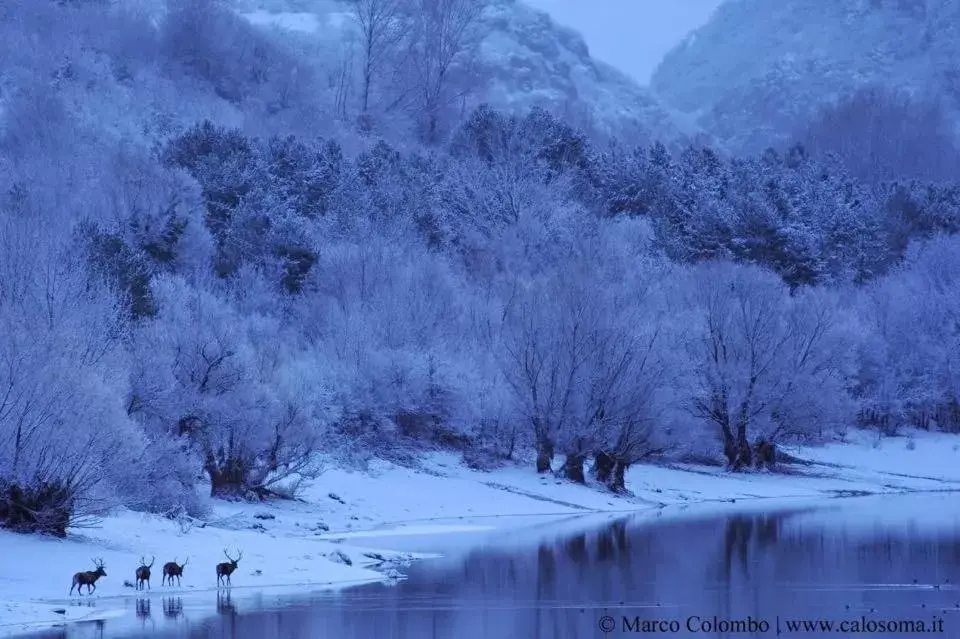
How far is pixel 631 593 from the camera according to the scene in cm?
2289

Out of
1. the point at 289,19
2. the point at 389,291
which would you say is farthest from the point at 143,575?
the point at 289,19

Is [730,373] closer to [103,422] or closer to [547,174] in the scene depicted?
[547,174]

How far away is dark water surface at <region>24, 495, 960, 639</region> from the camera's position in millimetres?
18953

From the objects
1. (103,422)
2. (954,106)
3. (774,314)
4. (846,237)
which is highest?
(954,106)

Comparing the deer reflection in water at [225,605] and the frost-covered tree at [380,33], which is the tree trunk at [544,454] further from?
the frost-covered tree at [380,33]

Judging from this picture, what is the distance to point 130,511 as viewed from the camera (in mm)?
25984

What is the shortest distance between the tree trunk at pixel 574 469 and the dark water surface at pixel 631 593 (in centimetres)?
791

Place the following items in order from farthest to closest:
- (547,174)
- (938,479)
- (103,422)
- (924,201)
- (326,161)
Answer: (924,201) → (547,174) → (326,161) → (938,479) → (103,422)

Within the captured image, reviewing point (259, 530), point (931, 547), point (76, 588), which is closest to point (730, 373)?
point (931, 547)

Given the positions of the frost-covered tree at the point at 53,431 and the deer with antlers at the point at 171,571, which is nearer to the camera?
the deer with antlers at the point at 171,571

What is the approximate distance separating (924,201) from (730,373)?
109ft

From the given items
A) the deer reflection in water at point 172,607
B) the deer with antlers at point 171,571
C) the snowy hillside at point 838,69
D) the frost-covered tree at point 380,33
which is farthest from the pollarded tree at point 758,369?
the snowy hillside at point 838,69

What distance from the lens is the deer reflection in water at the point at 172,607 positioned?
19.4 m

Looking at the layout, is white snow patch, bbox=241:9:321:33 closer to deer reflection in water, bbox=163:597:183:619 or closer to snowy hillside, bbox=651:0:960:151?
snowy hillside, bbox=651:0:960:151
